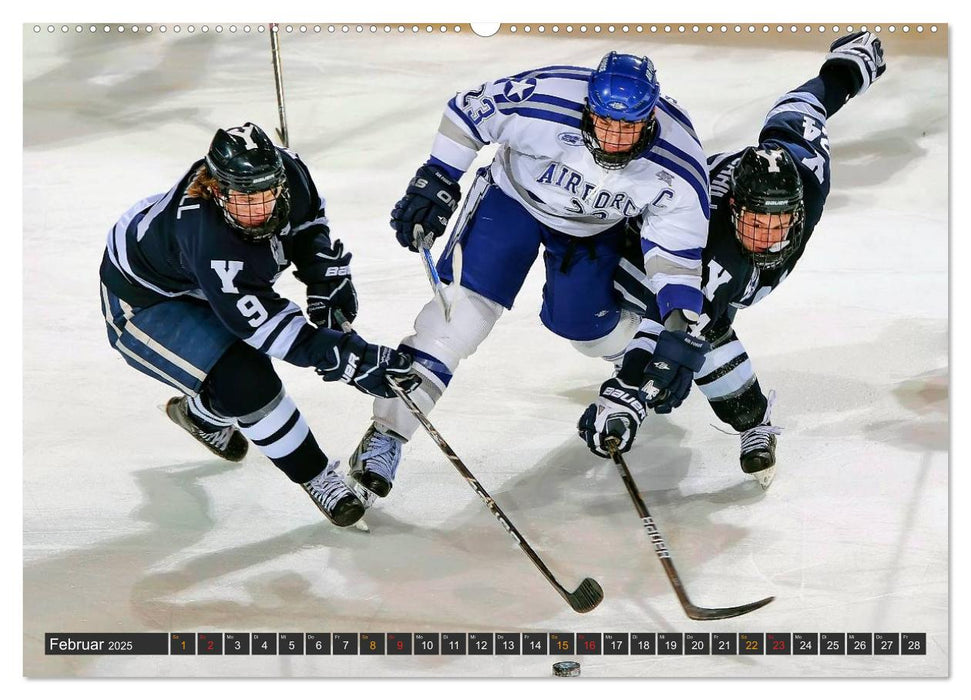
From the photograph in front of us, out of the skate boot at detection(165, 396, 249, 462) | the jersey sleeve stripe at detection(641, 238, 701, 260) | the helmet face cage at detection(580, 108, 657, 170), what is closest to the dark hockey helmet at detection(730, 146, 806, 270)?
the jersey sleeve stripe at detection(641, 238, 701, 260)

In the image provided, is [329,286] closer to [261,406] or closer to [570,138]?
[261,406]

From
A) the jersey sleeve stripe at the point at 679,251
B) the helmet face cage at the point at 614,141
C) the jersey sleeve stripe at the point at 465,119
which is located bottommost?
the jersey sleeve stripe at the point at 679,251

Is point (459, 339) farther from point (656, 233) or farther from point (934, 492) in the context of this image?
point (934, 492)

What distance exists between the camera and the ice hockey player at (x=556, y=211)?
12.1 feet

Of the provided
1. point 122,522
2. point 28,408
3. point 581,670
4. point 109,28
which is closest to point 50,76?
point 109,28

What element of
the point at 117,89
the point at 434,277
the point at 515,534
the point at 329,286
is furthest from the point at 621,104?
the point at 117,89

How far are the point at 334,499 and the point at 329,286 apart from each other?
505 mm

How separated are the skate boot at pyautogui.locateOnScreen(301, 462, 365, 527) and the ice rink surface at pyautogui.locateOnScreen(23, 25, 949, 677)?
0.06 m

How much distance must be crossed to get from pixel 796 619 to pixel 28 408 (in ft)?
6.70

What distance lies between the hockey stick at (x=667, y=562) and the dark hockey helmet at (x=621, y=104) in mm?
656

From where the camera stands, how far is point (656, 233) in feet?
12.4

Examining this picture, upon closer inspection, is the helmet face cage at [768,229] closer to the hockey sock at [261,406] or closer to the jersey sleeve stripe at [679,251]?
the jersey sleeve stripe at [679,251]

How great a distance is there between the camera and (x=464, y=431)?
4.34 meters

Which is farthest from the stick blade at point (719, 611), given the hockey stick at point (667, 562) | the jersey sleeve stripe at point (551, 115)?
the jersey sleeve stripe at point (551, 115)
